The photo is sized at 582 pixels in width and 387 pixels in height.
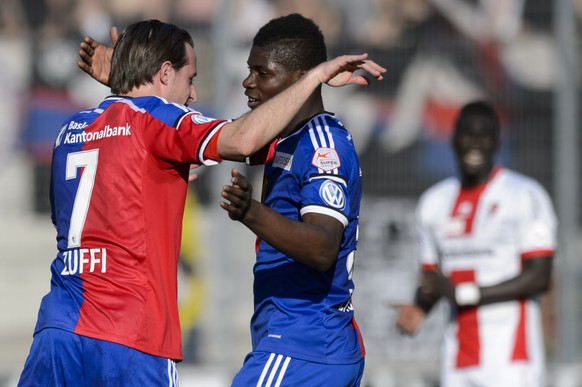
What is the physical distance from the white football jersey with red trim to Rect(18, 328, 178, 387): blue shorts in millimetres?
2921

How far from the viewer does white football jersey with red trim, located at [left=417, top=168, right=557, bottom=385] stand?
6.98m

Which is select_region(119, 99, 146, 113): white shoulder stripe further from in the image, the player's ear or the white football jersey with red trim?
the white football jersey with red trim

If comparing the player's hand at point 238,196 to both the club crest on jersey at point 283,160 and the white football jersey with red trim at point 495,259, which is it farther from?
the white football jersey with red trim at point 495,259

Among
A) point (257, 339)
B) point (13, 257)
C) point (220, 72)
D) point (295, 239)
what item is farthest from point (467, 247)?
point (13, 257)

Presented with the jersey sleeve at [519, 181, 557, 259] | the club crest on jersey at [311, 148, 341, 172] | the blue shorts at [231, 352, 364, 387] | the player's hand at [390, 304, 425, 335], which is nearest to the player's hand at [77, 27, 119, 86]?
the club crest on jersey at [311, 148, 341, 172]

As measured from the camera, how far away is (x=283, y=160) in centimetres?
497

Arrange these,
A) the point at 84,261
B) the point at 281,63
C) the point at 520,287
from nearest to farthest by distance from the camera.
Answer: the point at 84,261 → the point at 281,63 → the point at 520,287

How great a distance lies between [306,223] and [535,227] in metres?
2.79

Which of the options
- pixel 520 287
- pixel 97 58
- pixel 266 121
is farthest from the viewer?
pixel 520 287

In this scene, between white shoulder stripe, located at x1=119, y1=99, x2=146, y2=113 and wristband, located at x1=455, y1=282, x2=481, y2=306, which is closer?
white shoulder stripe, located at x1=119, y1=99, x2=146, y2=113

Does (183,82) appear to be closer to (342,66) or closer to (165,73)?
(165,73)

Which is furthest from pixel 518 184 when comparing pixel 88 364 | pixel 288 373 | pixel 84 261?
pixel 88 364

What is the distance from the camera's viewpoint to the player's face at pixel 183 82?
4.90 metres

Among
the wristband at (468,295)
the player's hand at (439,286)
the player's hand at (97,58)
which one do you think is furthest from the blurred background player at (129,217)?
the wristband at (468,295)
